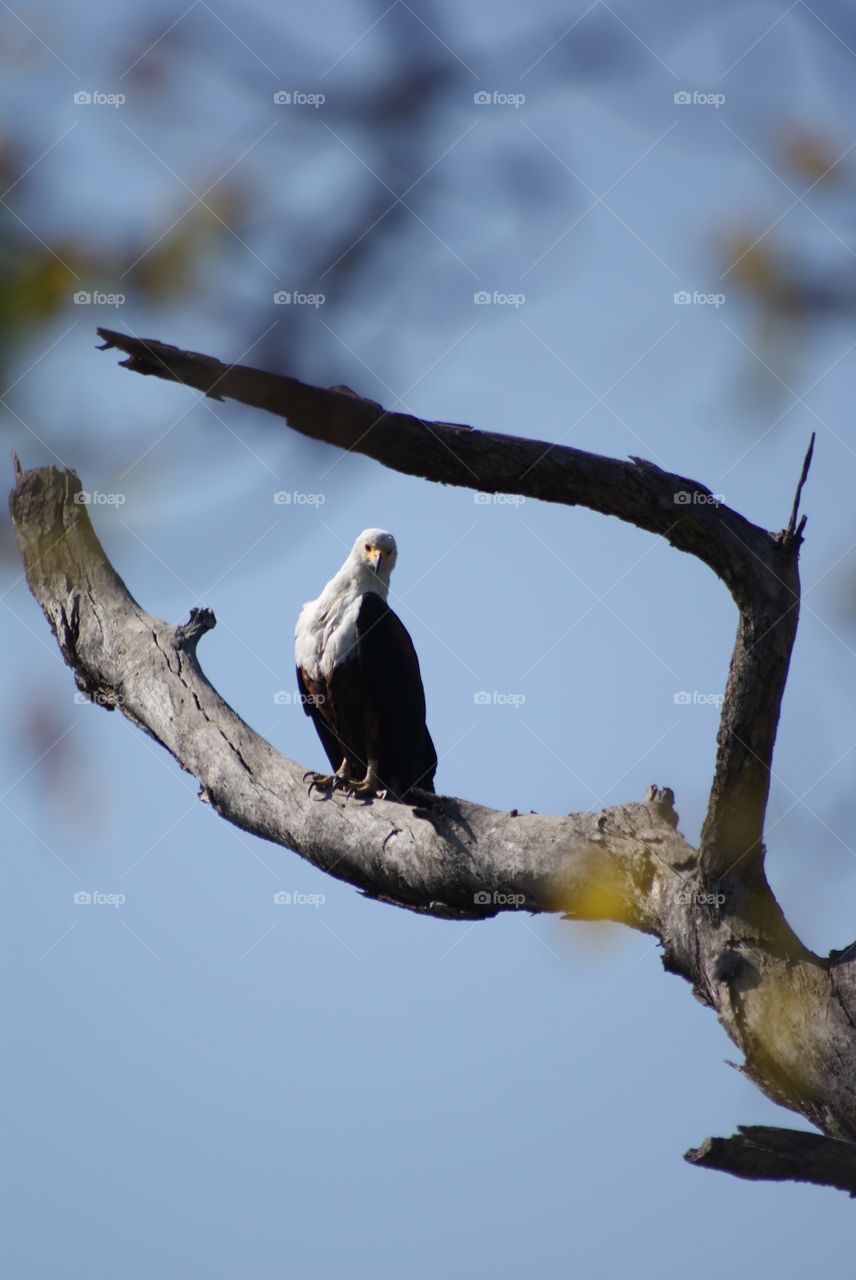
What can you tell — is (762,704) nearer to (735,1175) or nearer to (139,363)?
(735,1175)

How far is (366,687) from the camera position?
534 centimetres

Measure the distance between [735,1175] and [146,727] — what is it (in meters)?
2.59

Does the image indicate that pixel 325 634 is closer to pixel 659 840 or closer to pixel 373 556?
pixel 373 556

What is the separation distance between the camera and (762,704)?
2580 millimetres

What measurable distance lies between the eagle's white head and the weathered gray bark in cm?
213

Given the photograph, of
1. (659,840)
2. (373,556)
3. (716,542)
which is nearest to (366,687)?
(373,556)

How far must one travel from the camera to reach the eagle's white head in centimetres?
578

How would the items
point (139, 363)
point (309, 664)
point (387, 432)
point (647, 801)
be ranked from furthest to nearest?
point (309, 664)
point (647, 801)
point (387, 432)
point (139, 363)

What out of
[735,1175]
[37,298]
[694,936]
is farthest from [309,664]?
Answer: [37,298]

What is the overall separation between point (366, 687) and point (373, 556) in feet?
2.37

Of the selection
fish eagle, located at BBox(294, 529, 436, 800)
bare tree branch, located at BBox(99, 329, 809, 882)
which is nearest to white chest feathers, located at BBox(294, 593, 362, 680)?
fish eagle, located at BBox(294, 529, 436, 800)

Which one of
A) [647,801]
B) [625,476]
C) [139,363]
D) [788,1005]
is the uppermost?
[625,476]

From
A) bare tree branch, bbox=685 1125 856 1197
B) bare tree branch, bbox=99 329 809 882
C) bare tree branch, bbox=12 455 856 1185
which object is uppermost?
bare tree branch, bbox=99 329 809 882

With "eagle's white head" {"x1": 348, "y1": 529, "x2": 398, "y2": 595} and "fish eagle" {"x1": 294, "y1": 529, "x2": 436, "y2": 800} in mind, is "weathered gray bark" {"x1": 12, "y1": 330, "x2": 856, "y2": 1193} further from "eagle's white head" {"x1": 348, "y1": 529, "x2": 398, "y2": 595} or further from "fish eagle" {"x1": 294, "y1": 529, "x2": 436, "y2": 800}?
"eagle's white head" {"x1": 348, "y1": 529, "x2": 398, "y2": 595}
